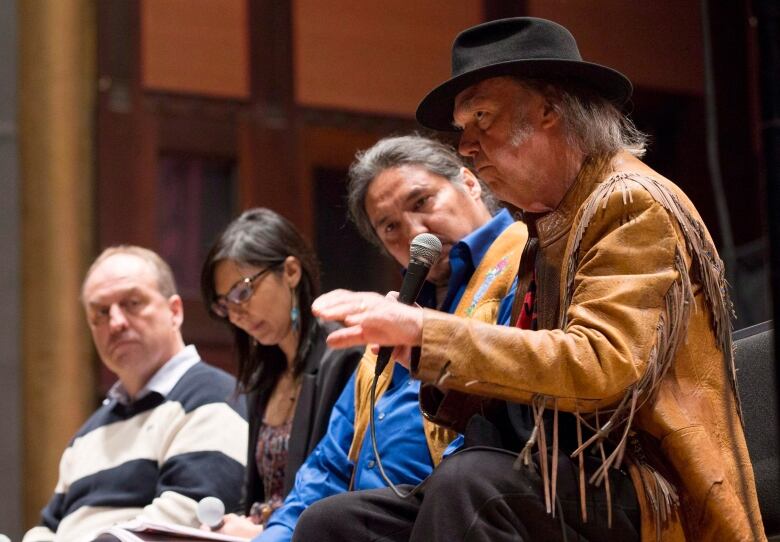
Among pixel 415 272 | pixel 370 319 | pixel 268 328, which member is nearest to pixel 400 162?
pixel 268 328

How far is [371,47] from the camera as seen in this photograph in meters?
4.93

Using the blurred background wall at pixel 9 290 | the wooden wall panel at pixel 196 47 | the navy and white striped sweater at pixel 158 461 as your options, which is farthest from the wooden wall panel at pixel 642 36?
the navy and white striped sweater at pixel 158 461

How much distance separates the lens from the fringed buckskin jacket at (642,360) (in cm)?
166

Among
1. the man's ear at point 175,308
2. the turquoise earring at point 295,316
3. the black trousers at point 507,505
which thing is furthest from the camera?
the man's ear at point 175,308

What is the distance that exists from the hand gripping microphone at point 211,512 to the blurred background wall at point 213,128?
1692 mm

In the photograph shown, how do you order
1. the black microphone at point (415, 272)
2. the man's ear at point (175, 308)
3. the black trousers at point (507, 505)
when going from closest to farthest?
the black trousers at point (507, 505), the black microphone at point (415, 272), the man's ear at point (175, 308)

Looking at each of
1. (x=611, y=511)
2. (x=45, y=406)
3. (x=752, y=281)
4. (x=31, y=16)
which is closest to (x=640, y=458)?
(x=611, y=511)

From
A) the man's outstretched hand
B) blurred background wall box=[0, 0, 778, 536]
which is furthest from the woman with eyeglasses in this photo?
blurred background wall box=[0, 0, 778, 536]

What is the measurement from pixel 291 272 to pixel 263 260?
0.28 feet

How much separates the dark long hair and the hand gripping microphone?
0.37m

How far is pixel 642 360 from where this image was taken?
65.9 inches

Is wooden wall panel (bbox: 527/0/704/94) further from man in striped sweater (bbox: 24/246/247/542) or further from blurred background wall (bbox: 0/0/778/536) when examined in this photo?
man in striped sweater (bbox: 24/246/247/542)

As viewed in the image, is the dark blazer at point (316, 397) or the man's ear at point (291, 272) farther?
the man's ear at point (291, 272)

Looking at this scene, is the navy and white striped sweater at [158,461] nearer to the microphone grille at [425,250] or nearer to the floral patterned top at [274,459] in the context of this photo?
the floral patterned top at [274,459]
